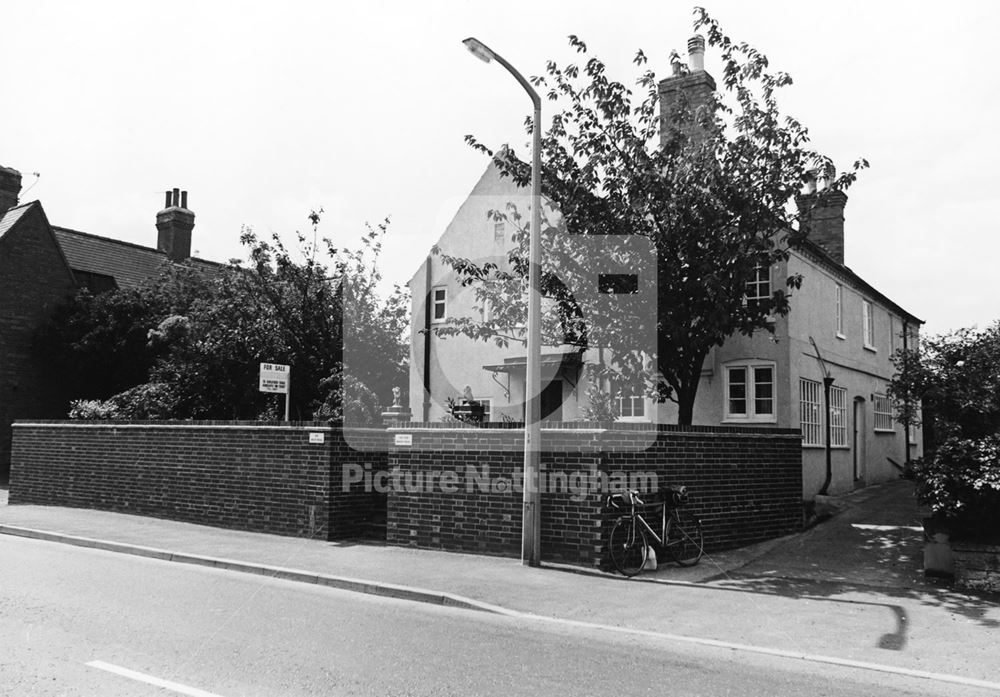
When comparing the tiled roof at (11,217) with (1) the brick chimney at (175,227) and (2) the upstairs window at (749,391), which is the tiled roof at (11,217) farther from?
(2) the upstairs window at (749,391)

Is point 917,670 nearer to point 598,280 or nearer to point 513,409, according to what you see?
point 598,280

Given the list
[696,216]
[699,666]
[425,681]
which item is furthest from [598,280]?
[425,681]

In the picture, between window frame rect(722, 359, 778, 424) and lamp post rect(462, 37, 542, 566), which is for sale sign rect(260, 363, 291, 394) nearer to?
lamp post rect(462, 37, 542, 566)

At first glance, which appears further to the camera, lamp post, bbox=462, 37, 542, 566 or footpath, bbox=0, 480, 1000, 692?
lamp post, bbox=462, 37, 542, 566

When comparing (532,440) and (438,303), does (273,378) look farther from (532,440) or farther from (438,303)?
(438,303)

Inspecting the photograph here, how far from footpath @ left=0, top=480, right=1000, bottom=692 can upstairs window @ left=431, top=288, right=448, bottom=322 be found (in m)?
9.79

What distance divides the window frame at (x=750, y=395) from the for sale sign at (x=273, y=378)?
881 cm

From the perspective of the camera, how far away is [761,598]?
31.1 ft

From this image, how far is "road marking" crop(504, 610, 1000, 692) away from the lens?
21.1 feet

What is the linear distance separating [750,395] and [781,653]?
10.0 m

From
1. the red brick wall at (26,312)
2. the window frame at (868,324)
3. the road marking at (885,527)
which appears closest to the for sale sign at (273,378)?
the road marking at (885,527)

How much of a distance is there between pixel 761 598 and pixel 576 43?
9310 mm

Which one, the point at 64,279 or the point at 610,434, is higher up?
the point at 64,279

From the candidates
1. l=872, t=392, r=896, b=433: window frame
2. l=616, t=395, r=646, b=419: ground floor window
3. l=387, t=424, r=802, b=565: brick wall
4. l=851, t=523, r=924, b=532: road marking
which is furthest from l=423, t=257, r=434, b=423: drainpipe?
l=872, t=392, r=896, b=433: window frame
